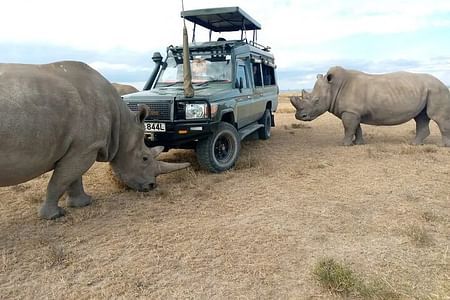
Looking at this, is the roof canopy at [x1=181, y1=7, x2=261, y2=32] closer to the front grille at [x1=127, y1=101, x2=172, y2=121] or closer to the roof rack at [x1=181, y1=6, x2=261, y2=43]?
the roof rack at [x1=181, y1=6, x2=261, y2=43]

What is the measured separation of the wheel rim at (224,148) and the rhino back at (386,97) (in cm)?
345

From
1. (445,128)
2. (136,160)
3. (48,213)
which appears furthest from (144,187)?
(445,128)

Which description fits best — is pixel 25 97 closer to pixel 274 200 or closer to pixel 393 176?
pixel 274 200

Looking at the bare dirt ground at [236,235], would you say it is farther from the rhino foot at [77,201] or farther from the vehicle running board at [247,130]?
the vehicle running board at [247,130]

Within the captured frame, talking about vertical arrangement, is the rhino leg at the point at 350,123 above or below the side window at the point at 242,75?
below

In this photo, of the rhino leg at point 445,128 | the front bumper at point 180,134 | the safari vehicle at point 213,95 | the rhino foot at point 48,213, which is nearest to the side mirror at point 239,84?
the safari vehicle at point 213,95

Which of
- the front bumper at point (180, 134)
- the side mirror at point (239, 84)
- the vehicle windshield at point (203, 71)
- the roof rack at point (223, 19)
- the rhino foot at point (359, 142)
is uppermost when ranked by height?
the roof rack at point (223, 19)

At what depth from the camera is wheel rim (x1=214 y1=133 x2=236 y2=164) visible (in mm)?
7695

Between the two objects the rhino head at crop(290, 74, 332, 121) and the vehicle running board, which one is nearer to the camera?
the vehicle running board

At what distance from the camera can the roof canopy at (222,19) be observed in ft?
30.1

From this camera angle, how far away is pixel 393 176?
6.98 m

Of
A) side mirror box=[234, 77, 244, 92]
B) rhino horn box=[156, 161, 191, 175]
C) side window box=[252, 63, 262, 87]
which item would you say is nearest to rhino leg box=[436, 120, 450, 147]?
side window box=[252, 63, 262, 87]

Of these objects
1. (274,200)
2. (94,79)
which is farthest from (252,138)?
(94,79)

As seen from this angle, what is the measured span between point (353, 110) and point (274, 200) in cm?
482
